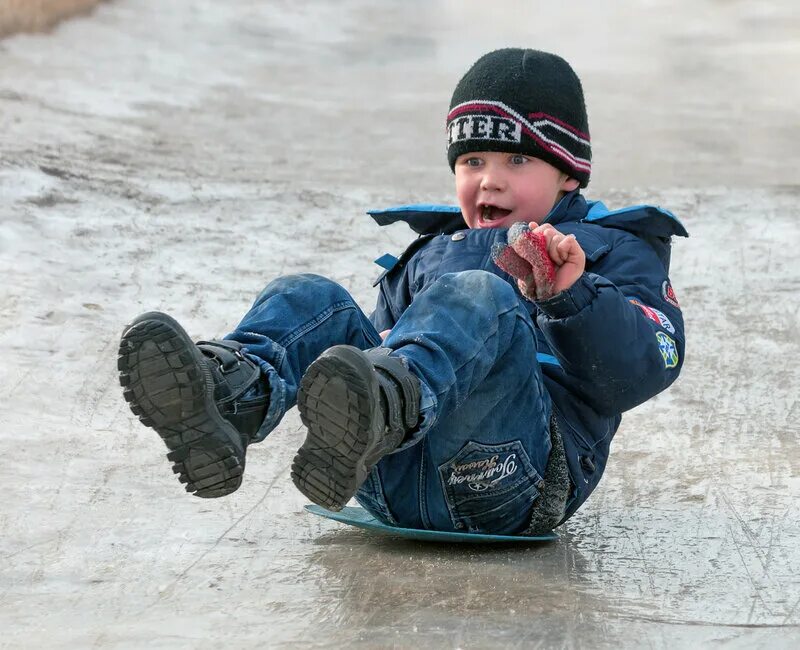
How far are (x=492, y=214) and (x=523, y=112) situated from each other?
0.23 meters

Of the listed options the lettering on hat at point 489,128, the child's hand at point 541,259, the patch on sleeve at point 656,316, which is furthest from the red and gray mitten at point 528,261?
the lettering on hat at point 489,128

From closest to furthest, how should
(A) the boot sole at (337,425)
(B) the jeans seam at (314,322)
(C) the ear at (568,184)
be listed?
1. (A) the boot sole at (337,425)
2. (B) the jeans seam at (314,322)
3. (C) the ear at (568,184)

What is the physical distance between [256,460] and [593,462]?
39.2 inches

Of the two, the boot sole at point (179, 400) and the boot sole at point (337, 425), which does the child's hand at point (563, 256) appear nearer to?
the boot sole at point (337, 425)

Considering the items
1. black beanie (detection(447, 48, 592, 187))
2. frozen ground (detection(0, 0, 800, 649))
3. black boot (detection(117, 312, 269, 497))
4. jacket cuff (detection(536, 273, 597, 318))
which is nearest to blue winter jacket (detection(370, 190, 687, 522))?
jacket cuff (detection(536, 273, 597, 318))

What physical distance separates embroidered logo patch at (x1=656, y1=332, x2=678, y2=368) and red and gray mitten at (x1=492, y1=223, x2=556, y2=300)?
269 mm

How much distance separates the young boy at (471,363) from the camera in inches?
74.6

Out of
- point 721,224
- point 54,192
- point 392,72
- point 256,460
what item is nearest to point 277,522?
point 256,460

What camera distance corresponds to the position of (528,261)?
2043 mm

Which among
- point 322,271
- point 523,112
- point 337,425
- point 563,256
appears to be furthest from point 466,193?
point 322,271

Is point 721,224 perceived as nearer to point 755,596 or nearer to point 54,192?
point 54,192

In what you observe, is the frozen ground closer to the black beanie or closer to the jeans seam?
the jeans seam

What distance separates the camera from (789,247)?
4777 millimetres

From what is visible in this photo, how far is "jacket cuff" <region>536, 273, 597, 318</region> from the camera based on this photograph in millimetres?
2078
